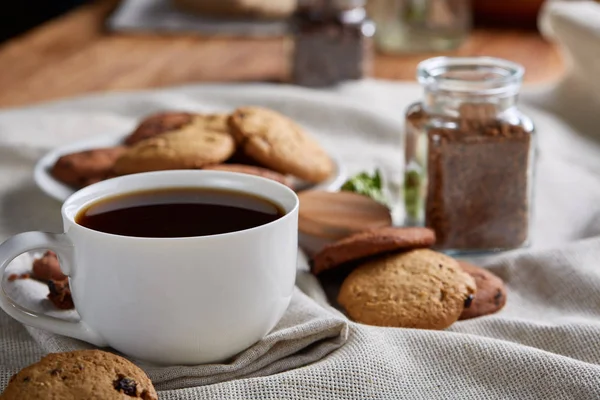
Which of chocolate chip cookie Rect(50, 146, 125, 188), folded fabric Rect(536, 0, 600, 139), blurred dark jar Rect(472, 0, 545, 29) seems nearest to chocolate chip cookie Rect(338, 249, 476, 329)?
chocolate chip cookie Rect(50, 146, 125, 188)

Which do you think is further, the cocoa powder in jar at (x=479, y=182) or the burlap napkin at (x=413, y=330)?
the cocoa powder in jar at (x=479, y=182)

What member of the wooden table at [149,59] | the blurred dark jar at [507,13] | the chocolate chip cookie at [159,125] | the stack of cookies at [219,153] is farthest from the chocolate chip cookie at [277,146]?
the blurred dark jar at [507,13]

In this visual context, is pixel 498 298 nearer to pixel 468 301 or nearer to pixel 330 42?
pixel 468 301

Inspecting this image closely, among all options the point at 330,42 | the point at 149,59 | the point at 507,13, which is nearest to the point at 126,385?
the point at 330,42

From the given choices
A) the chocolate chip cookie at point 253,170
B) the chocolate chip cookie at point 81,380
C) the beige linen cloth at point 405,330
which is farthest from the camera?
the chocolate chip cookie at point 253,170

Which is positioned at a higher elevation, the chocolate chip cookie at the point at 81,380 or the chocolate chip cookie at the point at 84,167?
the chocolate chip cookie at the point at 81,380

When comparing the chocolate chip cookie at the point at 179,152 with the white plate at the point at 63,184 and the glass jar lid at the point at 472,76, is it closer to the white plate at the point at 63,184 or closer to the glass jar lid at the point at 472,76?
the white plate at the point at 63,184

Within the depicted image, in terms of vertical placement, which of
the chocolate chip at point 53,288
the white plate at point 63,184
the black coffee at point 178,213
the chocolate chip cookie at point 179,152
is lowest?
the white plate at point 63,184

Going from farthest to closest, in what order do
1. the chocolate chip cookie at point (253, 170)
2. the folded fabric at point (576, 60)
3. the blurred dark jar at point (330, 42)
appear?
1. the blurred dark jar at point (330, 42)
2. the folded fabric at point (576, 60)
3. the chocolate chip cookie at point (253, 170)
